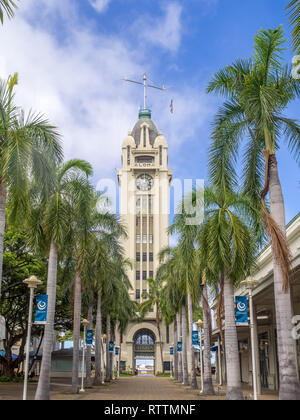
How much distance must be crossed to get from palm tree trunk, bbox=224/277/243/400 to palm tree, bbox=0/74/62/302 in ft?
28.8

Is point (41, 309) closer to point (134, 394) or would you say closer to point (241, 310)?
point (241, 310)

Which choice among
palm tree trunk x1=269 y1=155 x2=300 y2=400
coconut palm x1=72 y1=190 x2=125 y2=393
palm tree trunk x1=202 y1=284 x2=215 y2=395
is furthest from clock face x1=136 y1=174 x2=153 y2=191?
palm tree trunk x1=269 y1=155 x2=300 y2=400

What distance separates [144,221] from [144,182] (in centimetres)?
835

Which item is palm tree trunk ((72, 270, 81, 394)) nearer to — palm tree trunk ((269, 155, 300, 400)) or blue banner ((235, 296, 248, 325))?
blue banner ((235, 296, 248, 325))

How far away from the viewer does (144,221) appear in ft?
310

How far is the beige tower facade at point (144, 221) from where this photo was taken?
288 ft

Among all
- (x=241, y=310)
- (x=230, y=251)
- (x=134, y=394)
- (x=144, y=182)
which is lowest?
(x=134, y=394)

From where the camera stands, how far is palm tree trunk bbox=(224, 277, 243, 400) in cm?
1875

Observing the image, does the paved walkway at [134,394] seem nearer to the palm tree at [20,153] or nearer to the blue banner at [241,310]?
the blue banner at [241,310]

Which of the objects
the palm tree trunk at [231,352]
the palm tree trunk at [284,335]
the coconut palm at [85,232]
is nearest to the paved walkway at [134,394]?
the coconut palm at [85,232]

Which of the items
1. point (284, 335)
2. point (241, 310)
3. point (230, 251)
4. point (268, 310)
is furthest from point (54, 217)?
point (268, 310)
